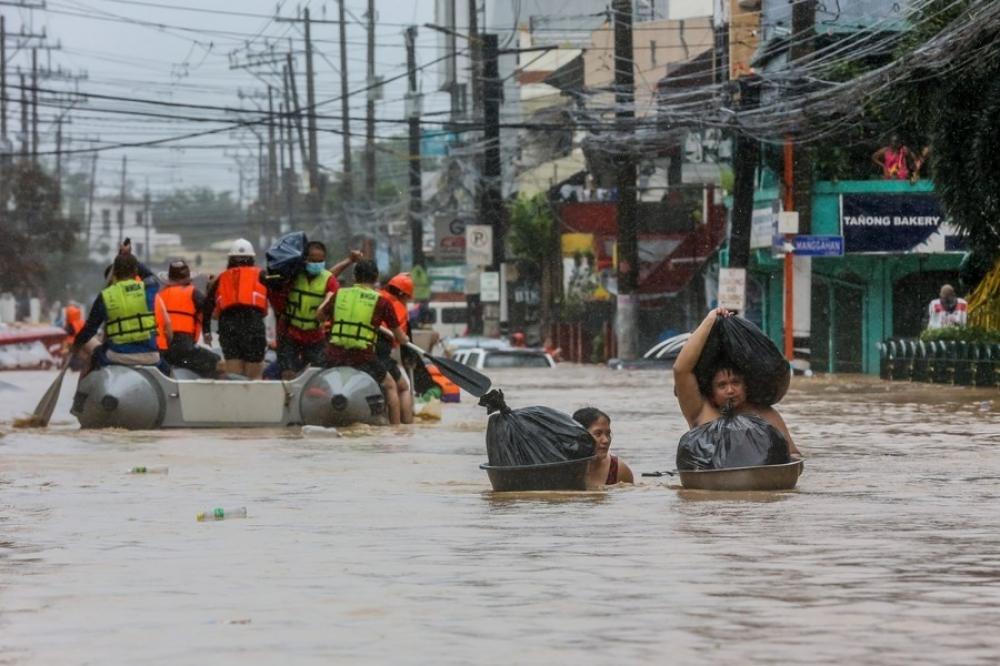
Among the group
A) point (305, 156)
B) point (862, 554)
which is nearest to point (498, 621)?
point (862, 554)

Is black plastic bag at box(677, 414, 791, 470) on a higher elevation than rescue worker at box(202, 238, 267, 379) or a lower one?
lower

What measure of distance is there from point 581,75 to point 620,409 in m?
51.1

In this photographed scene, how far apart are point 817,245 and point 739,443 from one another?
88.4 feet

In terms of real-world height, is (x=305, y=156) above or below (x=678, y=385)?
above

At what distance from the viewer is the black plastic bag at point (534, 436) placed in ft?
41.8

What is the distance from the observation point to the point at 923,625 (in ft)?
23.9

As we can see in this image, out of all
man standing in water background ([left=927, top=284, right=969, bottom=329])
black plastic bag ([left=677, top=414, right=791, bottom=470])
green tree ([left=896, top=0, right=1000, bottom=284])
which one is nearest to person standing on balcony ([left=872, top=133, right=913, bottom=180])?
man standing in water background ([left=927, top=284, right=969, bottom=329])

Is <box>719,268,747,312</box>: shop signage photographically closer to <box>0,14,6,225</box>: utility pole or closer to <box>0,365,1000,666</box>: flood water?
<box>0,365,1000,666</box>: flood water

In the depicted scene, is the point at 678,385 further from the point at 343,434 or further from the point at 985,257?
the point at 985,257

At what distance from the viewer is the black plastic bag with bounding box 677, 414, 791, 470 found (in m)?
12.6

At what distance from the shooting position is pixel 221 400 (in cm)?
2119

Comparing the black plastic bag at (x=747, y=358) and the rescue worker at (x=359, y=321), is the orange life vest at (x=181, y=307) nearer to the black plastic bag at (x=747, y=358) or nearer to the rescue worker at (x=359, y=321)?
the rescue worker at (x=359, y=321)

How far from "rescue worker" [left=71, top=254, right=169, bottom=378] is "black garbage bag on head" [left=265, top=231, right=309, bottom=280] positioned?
128cm

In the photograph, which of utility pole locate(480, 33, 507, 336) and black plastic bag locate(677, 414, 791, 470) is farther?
utility pole locate(480, 33, 507, 336)
